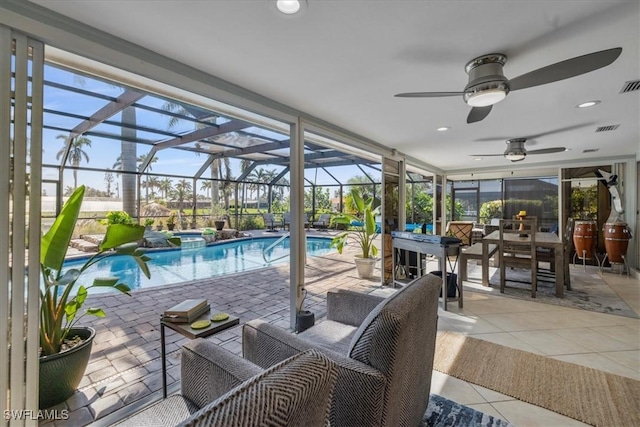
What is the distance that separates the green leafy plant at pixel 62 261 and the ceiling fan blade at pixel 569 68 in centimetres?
291

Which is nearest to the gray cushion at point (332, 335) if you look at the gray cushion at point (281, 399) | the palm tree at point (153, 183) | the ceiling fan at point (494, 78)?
the gray cushion at point (281, 399)

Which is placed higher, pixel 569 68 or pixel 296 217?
pixel 569 68

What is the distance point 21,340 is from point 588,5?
11.2 feet

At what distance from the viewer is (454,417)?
1821 mm

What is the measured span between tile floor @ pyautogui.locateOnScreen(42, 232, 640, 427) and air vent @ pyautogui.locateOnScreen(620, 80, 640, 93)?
2.44 meters

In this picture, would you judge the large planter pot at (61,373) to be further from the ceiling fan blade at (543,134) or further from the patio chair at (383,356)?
the ceiling fan blade at (543,134)

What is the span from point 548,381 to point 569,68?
7.48ft

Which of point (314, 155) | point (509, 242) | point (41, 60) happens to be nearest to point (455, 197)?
point (314, 155)

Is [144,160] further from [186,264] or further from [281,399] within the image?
[281,399]

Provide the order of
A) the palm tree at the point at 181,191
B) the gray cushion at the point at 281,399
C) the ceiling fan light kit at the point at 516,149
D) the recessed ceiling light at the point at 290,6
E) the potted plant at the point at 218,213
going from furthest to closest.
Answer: the potted plant at the point at 218,213 < the palm tree at the point at 181,191 < the ceiling fan light kit at the point at 516,149 < the recessed ceiling light at the point at 290,6 < the gray cushion at the point at 281,399

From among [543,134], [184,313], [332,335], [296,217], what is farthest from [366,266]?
[184,313]

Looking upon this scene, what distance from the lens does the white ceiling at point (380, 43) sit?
149 cm

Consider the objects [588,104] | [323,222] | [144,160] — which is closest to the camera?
[588,104]

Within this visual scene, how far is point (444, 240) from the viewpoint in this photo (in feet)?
11.6
